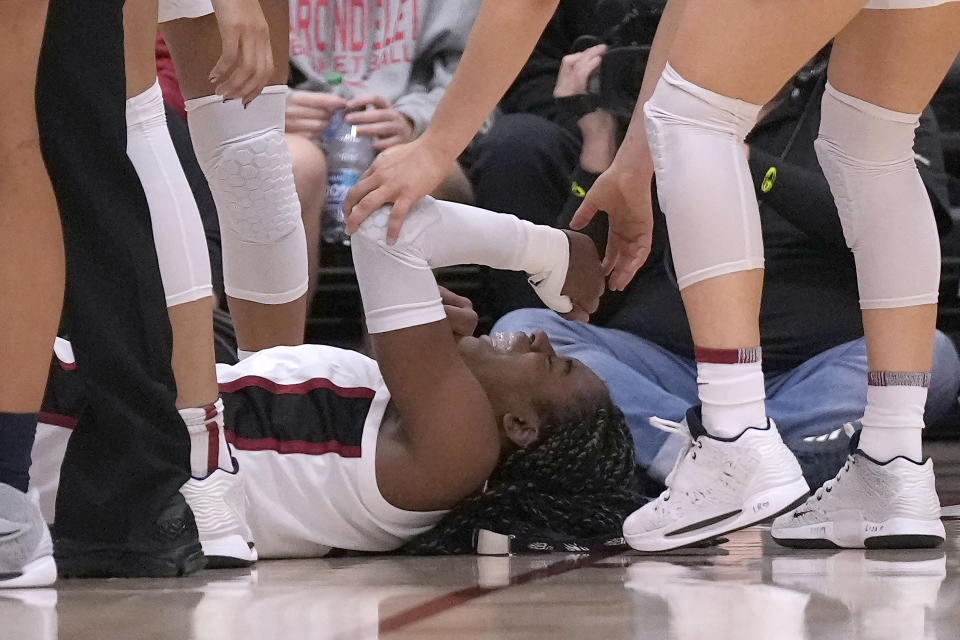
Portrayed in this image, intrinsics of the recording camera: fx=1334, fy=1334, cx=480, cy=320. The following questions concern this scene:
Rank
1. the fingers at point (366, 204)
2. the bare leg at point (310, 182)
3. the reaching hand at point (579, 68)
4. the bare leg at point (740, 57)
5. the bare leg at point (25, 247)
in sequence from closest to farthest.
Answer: the bare leg at point (25, 247) → the bare leg at point (740, 57) → the fingers at point (366, 204) → the reaching hand at point (579, 68) → the bare leg at point (310, 182)

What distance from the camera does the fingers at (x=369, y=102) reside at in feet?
8.87

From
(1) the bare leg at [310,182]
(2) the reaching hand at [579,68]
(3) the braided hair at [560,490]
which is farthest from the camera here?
(1) the bare leg at [310,182]

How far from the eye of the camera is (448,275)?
9.84 ft

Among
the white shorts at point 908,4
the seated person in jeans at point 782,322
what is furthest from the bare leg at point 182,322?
the seated person in jeans at point 782,322

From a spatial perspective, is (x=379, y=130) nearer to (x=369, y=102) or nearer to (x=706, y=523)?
(x=369, y=102)

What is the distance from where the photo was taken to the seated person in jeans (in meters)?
2.24

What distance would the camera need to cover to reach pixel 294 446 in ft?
5.50

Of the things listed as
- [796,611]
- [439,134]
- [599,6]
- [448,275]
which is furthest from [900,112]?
[448,275]

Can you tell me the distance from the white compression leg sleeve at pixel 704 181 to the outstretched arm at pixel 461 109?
Result: 17cm

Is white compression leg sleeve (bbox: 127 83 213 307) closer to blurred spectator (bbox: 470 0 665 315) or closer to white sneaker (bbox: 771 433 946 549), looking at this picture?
white sneaker (bbox: 771 433 946 549)

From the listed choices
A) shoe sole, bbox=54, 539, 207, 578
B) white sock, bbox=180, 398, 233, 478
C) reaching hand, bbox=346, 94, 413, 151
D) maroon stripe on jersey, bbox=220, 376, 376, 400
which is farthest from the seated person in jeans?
shoe sole, bbox=54, 539, 207, 578

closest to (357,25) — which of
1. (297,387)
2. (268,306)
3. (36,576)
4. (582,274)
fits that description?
(268,306)

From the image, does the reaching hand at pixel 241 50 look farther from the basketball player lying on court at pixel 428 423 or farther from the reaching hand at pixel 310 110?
the reaching hand at pixel 310 110

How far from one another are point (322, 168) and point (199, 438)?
4.05ft
